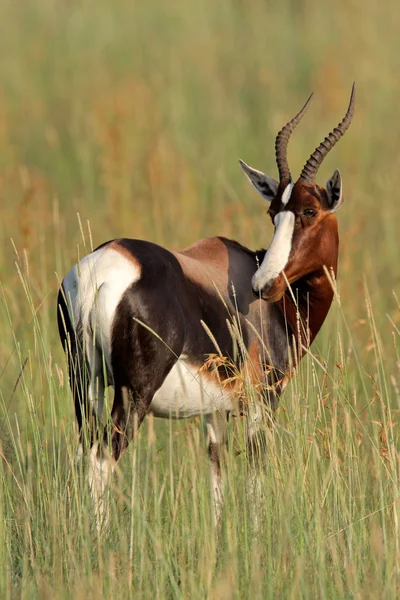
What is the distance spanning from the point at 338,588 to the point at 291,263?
1.95 metres

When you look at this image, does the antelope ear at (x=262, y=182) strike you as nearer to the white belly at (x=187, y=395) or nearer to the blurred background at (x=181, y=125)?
the white belly at (x=187, y=395)

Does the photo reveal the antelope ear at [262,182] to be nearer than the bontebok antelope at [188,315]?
No

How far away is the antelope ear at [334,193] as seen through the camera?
4.98 m

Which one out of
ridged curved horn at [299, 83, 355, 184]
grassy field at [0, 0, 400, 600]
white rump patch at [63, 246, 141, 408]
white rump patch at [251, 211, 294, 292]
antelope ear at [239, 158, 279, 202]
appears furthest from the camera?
antelope ear at [239, 158, 279, 202]

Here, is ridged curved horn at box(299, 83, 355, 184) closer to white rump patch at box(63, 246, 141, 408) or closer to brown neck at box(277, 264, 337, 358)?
brown neck at box(277, 264, 337, 358)

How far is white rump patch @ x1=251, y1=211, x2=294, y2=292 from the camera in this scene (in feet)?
15.5

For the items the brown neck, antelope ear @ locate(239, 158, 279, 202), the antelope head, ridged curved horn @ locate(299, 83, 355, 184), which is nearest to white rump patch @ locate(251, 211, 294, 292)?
the antelope head

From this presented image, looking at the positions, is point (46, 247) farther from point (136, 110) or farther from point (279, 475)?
point (279, 475)

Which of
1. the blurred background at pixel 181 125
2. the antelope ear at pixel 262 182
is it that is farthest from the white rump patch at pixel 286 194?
the blurred background at pixel 181 125

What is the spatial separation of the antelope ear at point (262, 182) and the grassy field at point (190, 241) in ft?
2.90

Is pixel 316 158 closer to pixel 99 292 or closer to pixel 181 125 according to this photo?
pixel 99 292

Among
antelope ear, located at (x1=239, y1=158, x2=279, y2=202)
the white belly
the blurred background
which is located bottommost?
the white belly

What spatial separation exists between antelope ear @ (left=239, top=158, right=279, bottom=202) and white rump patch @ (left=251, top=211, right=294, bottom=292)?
49 cm

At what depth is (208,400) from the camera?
4742 millimetres
